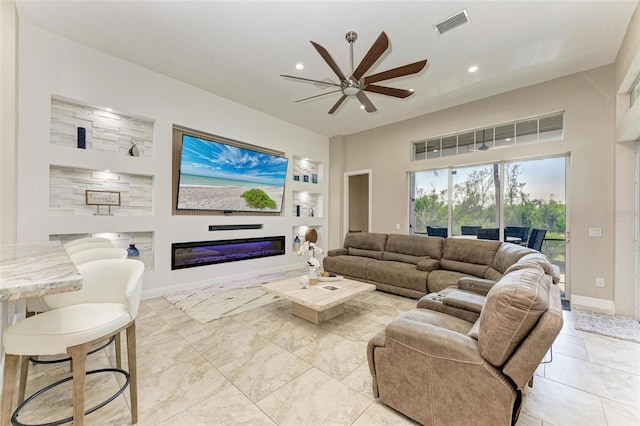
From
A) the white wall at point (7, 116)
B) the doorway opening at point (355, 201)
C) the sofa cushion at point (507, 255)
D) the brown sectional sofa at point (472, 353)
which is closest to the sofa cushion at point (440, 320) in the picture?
the brown sectional sofa at point (472, 353)

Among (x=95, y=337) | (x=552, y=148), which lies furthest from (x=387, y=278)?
(x=95, y=337)

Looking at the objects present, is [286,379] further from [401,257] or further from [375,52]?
[401,257]

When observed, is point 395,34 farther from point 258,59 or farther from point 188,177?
point 188,177

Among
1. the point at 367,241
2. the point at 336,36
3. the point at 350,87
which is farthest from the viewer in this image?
the point at 367,241

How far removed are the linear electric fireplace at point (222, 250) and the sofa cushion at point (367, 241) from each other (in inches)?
63.9

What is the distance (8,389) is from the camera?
1.17 m

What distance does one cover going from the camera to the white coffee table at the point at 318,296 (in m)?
2.92

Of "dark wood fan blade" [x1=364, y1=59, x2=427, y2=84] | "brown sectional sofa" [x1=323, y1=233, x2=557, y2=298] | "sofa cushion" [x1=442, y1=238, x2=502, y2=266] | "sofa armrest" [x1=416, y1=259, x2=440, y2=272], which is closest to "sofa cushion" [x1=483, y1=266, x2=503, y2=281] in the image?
"brown sectional sofa" [x1=323, y1=233, x2=557, y2=298]

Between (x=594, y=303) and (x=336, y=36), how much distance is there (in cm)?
518

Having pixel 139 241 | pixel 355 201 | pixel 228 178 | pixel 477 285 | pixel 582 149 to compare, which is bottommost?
pixel 477 285

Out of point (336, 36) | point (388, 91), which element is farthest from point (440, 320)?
point (336, 36)

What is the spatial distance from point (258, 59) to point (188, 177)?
2.25m

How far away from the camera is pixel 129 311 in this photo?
1543 millimetres

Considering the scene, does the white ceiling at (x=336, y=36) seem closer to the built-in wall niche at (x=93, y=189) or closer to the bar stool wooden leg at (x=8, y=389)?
the built-in wall niche at (x=93, y=189)
